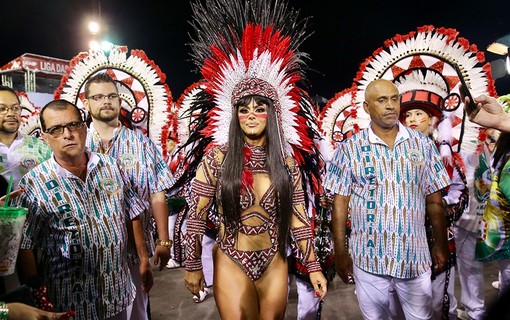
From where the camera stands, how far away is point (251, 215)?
8.91 feet

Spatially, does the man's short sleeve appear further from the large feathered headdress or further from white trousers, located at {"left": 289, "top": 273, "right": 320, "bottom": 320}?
white trousers, located at {"left": 289, "top": 273, "right": 320, "bottom": 320}

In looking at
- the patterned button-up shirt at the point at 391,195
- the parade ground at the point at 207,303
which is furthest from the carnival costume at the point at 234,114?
the parade ground at the point at 207,303

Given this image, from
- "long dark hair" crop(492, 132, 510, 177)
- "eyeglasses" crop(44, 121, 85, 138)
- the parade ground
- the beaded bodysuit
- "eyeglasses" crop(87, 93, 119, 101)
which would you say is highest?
"eyeglasses" crop(87, 93, 119, 101)

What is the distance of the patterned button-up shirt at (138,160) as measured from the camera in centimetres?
370

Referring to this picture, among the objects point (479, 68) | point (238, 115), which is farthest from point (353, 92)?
point (238, 115)

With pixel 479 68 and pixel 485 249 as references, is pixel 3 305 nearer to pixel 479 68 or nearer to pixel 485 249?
pixel 485 249

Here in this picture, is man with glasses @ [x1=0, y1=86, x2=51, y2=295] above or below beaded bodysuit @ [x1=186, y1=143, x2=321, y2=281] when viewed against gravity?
above

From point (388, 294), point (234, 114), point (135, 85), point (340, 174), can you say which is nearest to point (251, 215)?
point (234, 114)

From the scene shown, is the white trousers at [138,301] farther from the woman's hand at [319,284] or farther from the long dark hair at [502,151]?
the long dark hair at [502,151]

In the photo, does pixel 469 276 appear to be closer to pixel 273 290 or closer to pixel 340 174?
pixel 340 174

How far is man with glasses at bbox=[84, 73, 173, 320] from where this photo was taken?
3.69 m

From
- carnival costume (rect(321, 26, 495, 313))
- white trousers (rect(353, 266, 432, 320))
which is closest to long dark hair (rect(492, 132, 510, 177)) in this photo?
carnival costume (rect(321, 26, 495, 313))

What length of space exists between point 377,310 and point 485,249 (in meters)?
1.04

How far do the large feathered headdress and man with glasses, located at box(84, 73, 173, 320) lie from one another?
0.72 m
